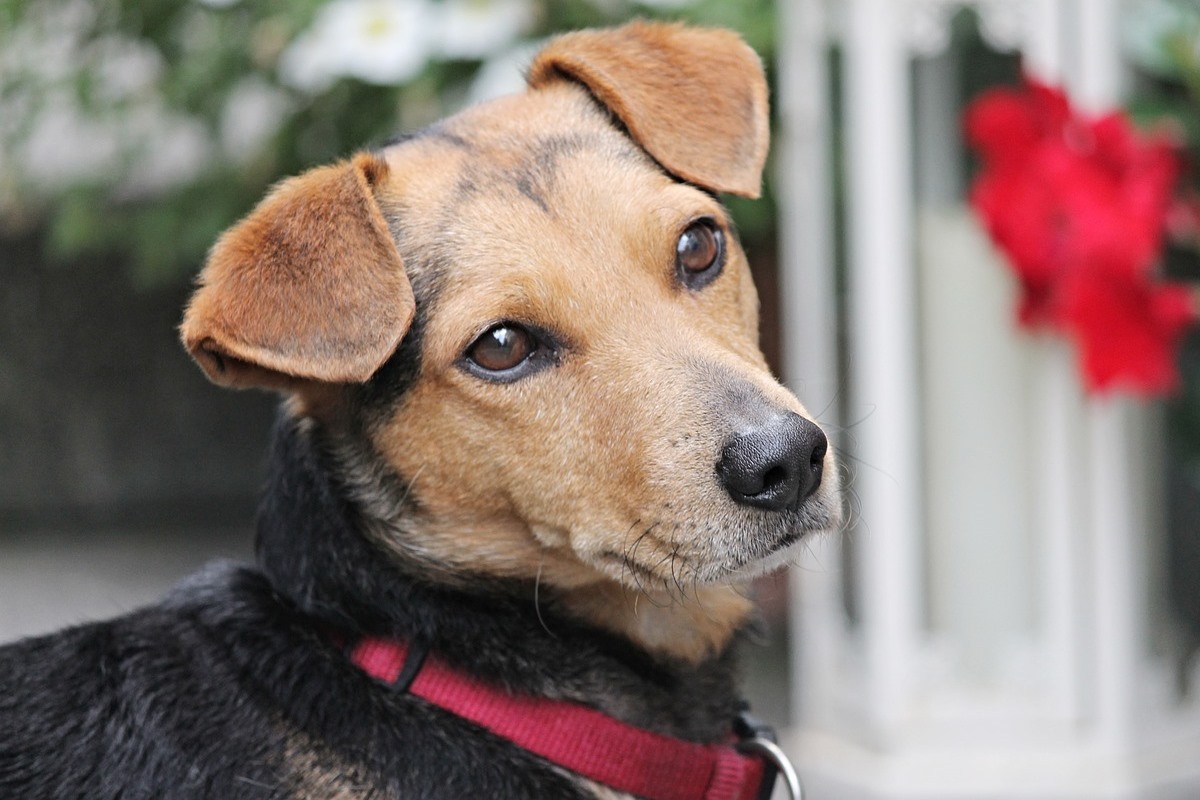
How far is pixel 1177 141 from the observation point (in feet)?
13.4

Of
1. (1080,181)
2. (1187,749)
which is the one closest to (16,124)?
(1080,181)

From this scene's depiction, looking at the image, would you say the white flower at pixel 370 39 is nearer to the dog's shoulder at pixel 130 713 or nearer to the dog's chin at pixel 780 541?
the dog's shoulder at pixel 130 713

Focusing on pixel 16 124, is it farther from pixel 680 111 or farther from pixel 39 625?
pixel 680 111

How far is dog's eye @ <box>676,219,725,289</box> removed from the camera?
7.85ft

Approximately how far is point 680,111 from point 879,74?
5.86 ft

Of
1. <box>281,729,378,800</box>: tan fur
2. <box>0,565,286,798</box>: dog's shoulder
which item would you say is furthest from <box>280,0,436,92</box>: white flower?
<box>281,729,378,800</box>: tan fur

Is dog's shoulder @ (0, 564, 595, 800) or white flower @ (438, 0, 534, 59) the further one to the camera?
white flower @ (438, 0, 534, 59)

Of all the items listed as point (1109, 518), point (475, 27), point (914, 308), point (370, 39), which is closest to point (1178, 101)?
point (914, 308)

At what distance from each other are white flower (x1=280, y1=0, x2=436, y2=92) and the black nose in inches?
97.6

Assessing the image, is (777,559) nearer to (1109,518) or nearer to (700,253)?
(700,253)

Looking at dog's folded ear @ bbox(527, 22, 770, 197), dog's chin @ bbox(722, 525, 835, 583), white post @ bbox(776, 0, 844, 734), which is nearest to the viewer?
dog's chin @ bbox(722, 525, 835, 583)

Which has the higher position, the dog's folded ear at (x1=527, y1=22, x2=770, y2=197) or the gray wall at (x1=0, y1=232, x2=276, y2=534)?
the dog's folded ear at (x1=527, y1=22, x2=770, y2=197)

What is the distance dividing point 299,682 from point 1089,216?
2.70 meters

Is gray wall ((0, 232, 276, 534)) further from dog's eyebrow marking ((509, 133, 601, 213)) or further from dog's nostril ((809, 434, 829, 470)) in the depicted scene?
dog's nostril ((809, 434, 829, 470))
